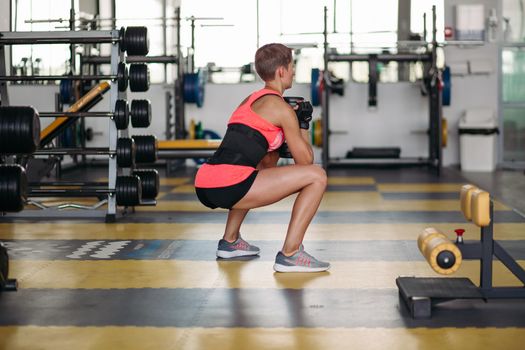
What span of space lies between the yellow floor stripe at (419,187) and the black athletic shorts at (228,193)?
361 cm

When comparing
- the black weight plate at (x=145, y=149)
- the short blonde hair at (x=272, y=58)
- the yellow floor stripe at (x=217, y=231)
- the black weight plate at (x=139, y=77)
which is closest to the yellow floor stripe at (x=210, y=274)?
the yellow floor stripe at (x=217, y=231)

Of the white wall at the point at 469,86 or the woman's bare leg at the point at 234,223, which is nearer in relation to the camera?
the woman's bare leg at the point at 234,223

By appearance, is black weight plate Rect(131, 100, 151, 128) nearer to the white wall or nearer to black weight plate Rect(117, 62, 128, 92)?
black weight plate Rect(117, 62, 128, 92)

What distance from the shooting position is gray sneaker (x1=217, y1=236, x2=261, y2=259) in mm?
3879

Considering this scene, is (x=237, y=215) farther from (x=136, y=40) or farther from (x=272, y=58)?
(x=136, y=40)

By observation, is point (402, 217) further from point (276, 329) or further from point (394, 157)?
point (394, 157)

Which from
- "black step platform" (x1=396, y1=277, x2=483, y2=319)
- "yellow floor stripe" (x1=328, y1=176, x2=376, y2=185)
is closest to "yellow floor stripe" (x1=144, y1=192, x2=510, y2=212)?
→ "yellow floor stripe" (x1=328, y1=176, x2=376, y2=185)

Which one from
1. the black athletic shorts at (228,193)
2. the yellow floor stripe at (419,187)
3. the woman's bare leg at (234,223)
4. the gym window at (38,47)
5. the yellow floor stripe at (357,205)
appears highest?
the gym window at (38,47)

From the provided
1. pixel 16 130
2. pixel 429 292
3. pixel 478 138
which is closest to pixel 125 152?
pixel 16 130

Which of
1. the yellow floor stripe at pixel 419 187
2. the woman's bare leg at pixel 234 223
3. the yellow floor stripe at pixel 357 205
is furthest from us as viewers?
the yellow floor stripe at pixel 419 187

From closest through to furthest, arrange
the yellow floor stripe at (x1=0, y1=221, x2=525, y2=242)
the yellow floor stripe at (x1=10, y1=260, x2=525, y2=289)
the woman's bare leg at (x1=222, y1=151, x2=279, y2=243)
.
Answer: the yellow floor stripe at (x1=10, y1=260, x2=525, y2=289) < the woman's bare leg at (x1=222, y1=151, x2=279, y2=243) < the yellow floor stripe at (x1=0, y1=221, x2=525, y2=242)

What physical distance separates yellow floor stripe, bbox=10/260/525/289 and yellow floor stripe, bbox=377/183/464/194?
3252 millimetres

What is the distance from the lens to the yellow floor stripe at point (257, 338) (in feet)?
8.12

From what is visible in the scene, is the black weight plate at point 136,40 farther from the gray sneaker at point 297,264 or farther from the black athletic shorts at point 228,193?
the gray sneaker at point 297,264
